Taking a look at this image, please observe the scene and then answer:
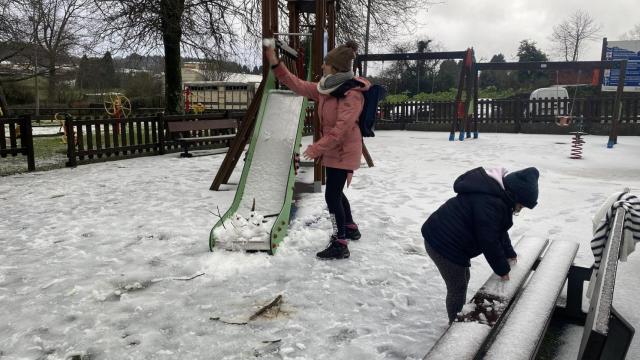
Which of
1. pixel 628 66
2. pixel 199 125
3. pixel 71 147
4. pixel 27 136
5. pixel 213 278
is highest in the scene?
pixel 628 66

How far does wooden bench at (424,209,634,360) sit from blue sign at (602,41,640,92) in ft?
79.6

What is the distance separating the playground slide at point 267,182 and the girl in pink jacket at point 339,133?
59cm

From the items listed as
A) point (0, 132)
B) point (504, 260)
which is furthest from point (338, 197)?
point (0, 132)

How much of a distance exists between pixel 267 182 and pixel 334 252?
146 cm

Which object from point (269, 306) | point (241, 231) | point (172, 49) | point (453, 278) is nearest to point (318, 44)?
point (241, 231)

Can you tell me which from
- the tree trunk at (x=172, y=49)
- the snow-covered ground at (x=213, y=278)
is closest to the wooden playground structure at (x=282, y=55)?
the snow-covered ground at (x=213, y=278)

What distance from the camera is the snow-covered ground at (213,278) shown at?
285cm

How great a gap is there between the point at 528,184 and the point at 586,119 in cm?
1905

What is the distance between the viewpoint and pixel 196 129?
39.8 feet

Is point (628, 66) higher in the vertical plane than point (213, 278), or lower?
higher

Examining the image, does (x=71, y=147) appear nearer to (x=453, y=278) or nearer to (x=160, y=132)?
(x=160, y=132)

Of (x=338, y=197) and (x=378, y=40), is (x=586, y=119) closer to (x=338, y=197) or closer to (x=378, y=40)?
(x=378, y=40)

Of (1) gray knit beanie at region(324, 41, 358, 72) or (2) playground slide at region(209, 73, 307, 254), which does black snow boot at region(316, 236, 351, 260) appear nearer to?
(2) playground slide at region(209, 73, 307, 254)

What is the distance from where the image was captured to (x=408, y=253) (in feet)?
14.6
